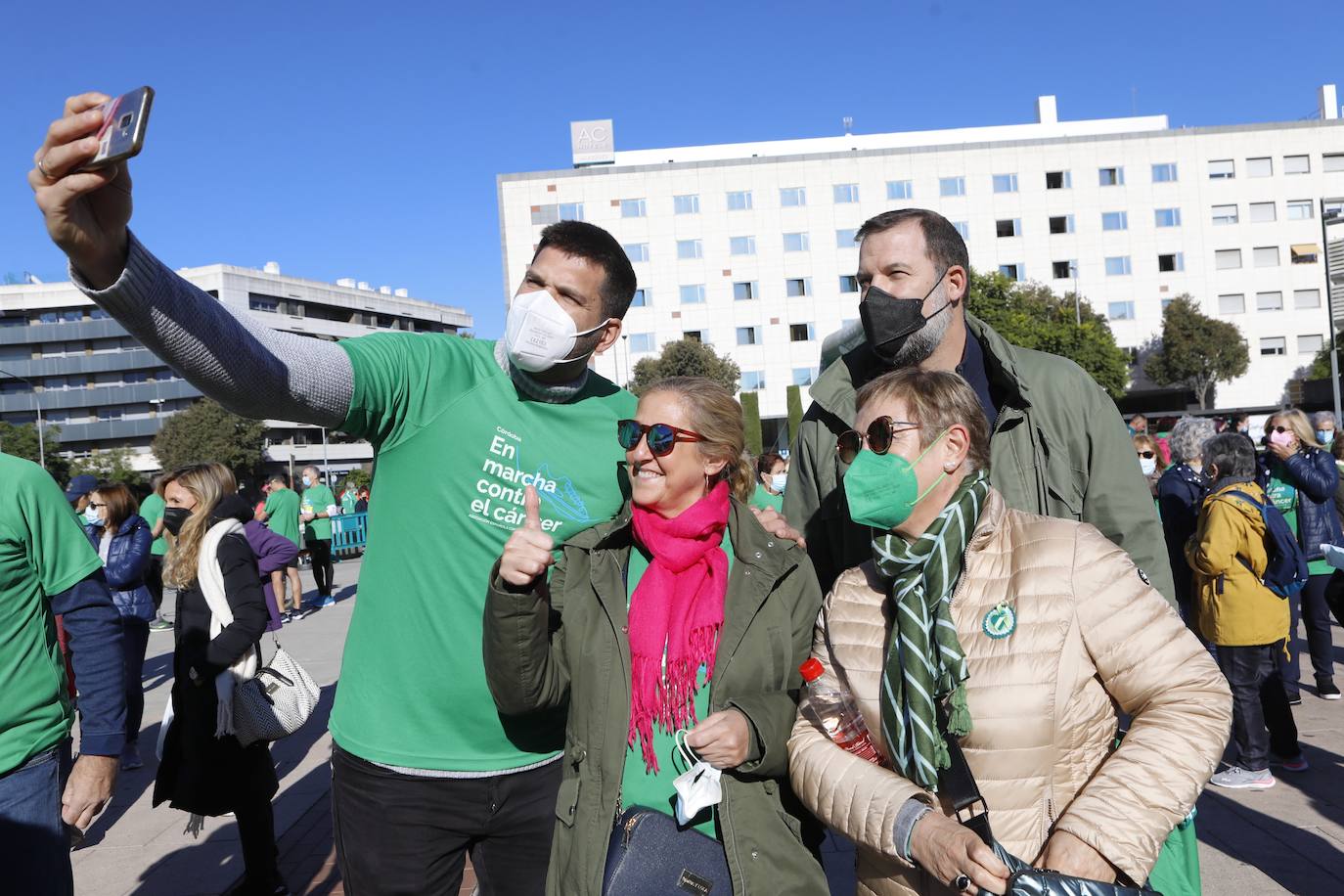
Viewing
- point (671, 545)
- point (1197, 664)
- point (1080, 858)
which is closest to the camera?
point (1080, 858)

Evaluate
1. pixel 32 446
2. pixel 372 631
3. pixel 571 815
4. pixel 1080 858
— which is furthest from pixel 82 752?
pixel 32 446

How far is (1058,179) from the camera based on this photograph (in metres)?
56.3

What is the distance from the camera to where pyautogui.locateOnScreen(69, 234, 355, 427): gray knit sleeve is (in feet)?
5.30

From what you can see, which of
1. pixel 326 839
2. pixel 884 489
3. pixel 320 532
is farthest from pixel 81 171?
pixel 320 532

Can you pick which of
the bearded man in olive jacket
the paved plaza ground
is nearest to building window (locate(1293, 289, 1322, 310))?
the paved plaza ground

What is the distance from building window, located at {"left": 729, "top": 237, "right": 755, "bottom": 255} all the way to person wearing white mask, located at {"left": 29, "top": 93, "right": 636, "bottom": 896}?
5489 centimetres

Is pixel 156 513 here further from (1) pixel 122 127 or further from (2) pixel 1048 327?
(2) pixel 1048 327

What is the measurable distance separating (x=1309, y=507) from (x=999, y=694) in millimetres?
6964

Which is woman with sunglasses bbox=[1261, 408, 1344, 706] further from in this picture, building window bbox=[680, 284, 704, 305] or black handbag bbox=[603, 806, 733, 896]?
building window bbox=[680, 284, 704, 305]

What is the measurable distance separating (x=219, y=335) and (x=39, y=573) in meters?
1.94

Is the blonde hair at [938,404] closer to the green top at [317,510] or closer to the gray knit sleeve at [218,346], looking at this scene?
the gray knit sleeve at [218,346]

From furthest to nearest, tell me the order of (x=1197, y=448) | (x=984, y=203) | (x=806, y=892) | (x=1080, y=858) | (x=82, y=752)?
(x=984, y=203) → (x=1197, y=448) → (x=82, y=752) → (x=806, y=892) → (x=1080, y=858)

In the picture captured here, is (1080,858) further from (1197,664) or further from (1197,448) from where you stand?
(1197,448)

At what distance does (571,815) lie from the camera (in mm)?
2551
